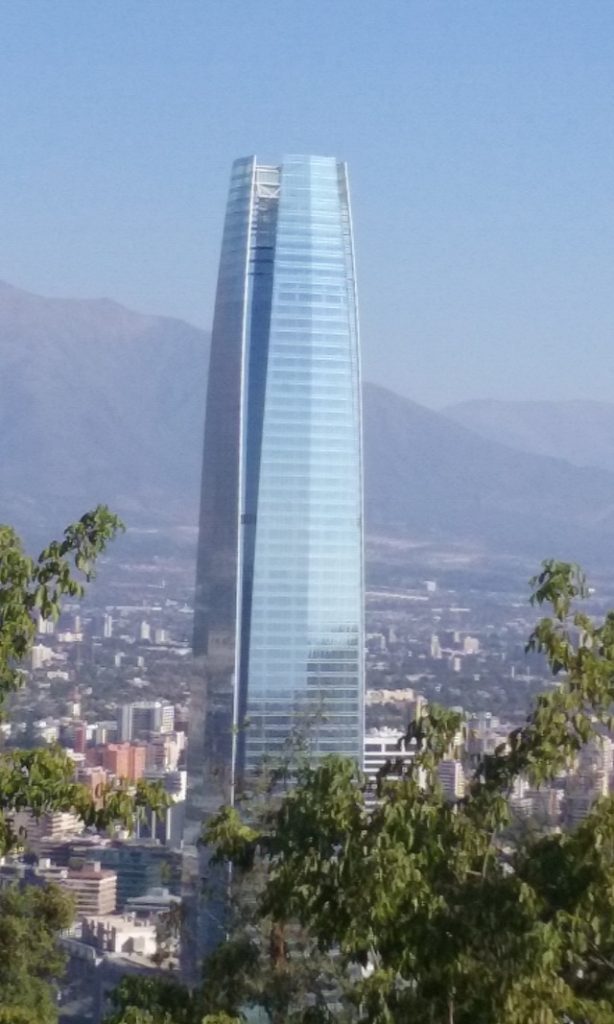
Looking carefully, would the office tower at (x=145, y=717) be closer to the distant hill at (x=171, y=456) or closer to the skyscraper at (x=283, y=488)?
the skyscraper at (x=283, y=488)

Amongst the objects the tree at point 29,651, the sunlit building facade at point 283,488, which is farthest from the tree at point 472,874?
the sunlit building facade at point 283,488

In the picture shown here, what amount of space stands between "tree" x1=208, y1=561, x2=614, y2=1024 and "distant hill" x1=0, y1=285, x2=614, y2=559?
1309 inches

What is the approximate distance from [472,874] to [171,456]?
5151 cm

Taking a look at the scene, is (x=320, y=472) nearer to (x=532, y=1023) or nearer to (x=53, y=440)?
(x=53, y=440)

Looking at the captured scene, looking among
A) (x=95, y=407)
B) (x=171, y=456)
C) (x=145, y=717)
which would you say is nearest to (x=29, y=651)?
(x=145, y=717)

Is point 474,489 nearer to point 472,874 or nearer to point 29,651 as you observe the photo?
point 29,651

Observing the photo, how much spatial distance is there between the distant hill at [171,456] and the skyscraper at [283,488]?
4.40m

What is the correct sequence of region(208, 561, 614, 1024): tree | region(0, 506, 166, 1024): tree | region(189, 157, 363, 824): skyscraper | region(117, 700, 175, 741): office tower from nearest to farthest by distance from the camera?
region(208, 561, 614, 1024): tree
region(0, 506, 166, 1024): tree
region(189, 157, 363, 824): skyscraper
region(117, 700, 175, 741): office tower

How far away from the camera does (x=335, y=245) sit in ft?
118

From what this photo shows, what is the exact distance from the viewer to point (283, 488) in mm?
35438

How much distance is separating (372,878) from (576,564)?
1130 millimetres

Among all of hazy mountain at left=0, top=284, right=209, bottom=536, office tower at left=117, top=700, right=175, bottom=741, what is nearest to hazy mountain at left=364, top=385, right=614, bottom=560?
hazy mountain at left=0, top=284, right=209, bottom=536

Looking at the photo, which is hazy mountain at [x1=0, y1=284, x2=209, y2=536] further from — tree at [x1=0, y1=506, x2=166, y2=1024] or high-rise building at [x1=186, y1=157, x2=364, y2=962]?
tree at [x1=0, y1=506, x2=166, y2=1024]

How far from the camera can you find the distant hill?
160ft
